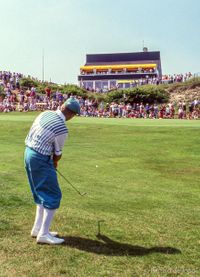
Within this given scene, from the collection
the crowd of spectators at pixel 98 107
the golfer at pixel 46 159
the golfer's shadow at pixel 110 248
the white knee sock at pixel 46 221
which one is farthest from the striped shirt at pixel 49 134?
the crowd of spectators at pixel 98 107

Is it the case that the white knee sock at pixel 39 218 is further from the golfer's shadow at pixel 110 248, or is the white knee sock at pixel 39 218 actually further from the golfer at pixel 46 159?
the golfer's shadow at pixel 110 248

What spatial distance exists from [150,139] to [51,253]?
1487 cm

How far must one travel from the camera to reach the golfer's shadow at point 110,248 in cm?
578

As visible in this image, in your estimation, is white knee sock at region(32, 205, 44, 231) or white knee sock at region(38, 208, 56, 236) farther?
white knee sock at region(32, 205, 44, 231)

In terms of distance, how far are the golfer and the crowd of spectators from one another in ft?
104

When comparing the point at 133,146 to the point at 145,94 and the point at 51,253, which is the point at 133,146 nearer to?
the point at 51,253

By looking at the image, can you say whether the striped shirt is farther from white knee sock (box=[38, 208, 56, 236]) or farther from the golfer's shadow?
the golfer's shadow

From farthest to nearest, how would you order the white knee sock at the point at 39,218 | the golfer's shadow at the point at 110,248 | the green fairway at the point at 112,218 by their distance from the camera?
the white knee sock at the point at 39,218 < the golfer's shadow at the point at 110,248 < the green fairway at the point at 112,218

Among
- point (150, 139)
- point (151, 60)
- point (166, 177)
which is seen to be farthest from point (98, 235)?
point (151, 60)

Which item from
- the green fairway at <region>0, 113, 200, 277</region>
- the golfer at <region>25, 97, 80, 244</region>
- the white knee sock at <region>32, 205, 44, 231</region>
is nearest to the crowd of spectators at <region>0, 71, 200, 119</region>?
the green fairway at <region>0, 113, 200, 277</region>

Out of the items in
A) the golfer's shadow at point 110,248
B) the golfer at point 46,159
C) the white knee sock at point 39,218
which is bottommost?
the golfer's shadow at point 110,248

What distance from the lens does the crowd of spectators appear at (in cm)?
4022

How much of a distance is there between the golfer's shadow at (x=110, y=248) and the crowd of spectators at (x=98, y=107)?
104 feet

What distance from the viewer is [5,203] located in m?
7.91
